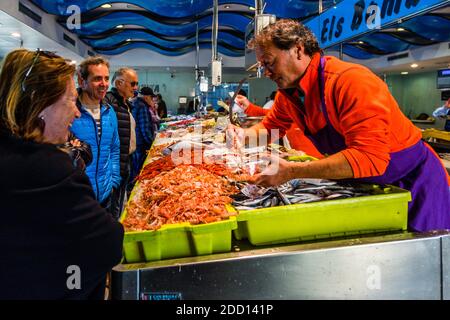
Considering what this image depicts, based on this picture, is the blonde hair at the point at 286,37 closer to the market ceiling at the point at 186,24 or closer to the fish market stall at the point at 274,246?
the fish market stall at the point at 274,246

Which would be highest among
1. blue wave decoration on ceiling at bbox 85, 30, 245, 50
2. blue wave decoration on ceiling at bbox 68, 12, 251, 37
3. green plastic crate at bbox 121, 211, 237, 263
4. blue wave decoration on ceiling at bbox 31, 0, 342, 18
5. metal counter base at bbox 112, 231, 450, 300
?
blue wave decoration on ceiling at bbox 85, 30, 245, 50

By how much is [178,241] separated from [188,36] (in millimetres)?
13841

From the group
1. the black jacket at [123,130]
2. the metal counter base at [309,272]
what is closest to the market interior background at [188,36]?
the black jacket at [123,130]

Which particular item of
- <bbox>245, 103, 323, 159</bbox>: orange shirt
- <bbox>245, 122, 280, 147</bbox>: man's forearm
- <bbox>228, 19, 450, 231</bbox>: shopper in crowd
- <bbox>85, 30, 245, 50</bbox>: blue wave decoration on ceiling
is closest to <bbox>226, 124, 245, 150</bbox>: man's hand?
<bbox>245, 122, 280, 147</bbox>: man's forearm

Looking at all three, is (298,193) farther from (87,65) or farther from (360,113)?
(87,65)

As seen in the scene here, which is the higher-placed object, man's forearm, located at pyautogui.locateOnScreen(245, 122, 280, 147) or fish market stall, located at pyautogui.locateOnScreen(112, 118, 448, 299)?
man's forearm, located at pyautogui.locateOnScreen(245, 122, 280, 147)

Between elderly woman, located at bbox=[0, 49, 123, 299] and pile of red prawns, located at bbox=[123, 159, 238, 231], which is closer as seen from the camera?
elderly woman, located at bbox=[0, 49, 123, 299]

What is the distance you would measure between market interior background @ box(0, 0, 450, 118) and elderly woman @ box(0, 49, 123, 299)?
14.8 ft

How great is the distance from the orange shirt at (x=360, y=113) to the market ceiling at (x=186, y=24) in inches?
258

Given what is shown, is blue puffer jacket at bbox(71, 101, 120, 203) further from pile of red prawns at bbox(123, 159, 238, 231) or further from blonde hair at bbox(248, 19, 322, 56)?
blonde hair at bbox(248, 19, 322, 56)

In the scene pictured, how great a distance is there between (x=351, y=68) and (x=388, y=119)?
0.96 feet

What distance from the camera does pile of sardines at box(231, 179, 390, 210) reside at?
5.02 feet

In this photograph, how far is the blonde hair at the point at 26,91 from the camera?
1.16 metres
